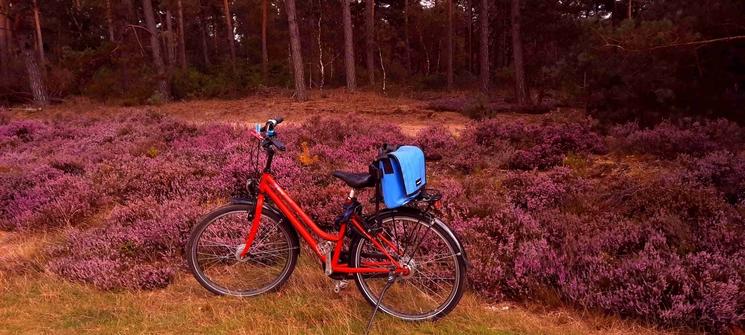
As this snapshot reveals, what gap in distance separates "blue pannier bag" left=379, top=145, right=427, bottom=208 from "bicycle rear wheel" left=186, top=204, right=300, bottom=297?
1220 millimetres

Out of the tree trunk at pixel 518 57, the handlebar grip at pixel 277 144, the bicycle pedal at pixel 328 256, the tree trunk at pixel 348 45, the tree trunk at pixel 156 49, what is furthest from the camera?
the tree trunk at pixel 348 45

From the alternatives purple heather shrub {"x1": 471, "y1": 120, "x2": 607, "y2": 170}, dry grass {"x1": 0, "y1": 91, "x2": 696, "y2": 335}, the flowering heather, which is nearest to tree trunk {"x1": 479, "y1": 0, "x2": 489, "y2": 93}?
the flowering heather

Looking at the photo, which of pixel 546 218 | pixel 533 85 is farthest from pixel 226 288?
pixel 533 85

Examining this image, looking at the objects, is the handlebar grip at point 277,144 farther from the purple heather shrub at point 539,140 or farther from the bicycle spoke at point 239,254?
the purple heather shrub at point 539,140

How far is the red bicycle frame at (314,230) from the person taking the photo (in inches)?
169

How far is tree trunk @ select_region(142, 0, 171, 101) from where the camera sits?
81.8 ft

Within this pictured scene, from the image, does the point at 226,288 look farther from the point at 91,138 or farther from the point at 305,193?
the point at 91,138

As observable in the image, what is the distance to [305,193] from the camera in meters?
7.19

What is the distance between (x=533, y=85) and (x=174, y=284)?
25961 millimetres

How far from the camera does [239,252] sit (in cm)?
500

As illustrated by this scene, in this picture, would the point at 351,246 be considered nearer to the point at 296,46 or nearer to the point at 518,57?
the point at 296,46

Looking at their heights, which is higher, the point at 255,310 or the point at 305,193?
the point at 305,193

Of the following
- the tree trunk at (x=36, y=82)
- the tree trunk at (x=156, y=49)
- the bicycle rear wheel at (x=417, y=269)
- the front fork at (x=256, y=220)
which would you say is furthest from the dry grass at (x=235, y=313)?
the tree trunk at (x=156, y=49)

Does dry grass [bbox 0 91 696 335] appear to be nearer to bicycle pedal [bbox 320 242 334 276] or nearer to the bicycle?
the bicycle
